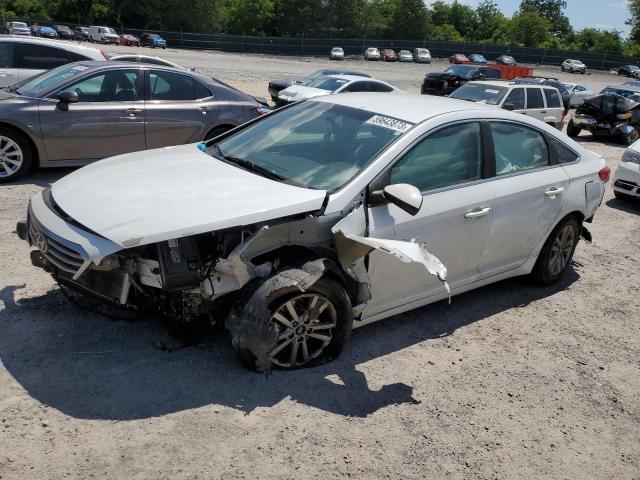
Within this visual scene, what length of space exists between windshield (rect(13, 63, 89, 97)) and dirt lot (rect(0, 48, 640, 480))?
3446mm

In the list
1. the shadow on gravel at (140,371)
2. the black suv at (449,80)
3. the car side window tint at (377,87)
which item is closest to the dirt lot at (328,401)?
the shadow on gravel at (140,371)

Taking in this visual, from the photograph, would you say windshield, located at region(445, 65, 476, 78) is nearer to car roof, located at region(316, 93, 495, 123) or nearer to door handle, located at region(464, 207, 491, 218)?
car roof, located at region(316, 93, 495, 123)

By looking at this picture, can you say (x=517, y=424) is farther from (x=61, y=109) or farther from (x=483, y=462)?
(x=61, y=109)

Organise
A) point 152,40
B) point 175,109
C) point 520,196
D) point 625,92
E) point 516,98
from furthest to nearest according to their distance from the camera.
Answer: point 152,40, point 625,92, point 516,98, point 175,109, point 520,196

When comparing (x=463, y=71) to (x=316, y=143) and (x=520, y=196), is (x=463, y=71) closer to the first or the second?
(x=520, y=196)

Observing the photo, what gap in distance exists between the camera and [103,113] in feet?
24.5

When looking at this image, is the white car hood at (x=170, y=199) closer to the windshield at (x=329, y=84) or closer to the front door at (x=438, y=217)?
the front door at (x=438, y=217)

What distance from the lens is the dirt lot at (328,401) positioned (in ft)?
9.77

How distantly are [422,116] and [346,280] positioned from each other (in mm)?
1359

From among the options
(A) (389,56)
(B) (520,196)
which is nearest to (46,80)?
(B) (520,196)

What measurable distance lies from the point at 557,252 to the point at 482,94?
10682mm

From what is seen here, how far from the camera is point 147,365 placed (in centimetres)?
363

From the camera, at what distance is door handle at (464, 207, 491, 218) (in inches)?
168

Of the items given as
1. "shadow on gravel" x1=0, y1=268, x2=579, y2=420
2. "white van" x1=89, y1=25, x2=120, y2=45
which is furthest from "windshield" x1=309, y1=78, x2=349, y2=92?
"white van" x1=89, y1=25, x2=120, y2=45
